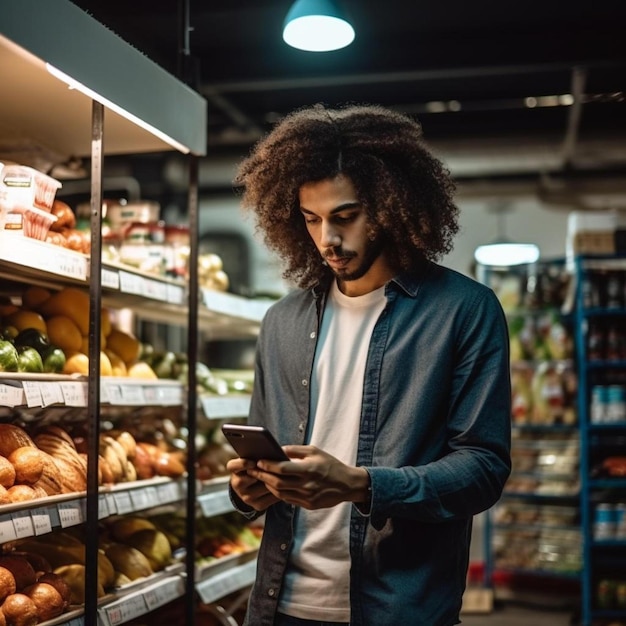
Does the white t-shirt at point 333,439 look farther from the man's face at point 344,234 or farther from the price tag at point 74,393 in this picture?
the price tag at point 74,393

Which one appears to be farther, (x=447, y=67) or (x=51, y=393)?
(x=447, y=67)

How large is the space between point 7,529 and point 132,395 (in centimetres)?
90

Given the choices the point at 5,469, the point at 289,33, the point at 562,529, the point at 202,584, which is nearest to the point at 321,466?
the point at 5,469

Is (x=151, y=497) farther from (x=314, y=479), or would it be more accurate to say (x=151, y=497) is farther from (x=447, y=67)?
(x=447, y=67)

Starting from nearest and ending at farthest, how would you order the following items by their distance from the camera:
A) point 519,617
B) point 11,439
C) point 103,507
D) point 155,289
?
point 11,439 < point 103,507 < point 155,289 < point 519,617

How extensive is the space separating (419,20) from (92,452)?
4.53 metres

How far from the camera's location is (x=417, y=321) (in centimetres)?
202

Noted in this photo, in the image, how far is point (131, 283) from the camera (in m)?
3.14

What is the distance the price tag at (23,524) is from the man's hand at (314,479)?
902 millimetres

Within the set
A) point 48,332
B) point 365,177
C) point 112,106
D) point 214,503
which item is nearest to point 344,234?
point 365,177

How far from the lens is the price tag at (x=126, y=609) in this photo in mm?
2801

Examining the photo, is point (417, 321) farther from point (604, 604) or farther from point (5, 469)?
point (604, 604)

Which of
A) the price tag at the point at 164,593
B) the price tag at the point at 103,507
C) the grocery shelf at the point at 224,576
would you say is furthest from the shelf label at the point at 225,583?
the price tag at the point at 103,507

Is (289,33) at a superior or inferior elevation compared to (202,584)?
superior
